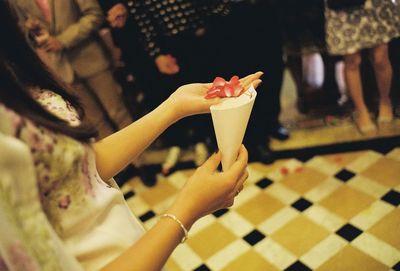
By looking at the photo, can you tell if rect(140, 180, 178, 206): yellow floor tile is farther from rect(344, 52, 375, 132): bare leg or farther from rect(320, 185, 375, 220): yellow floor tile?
rect(344, 52, 375, 132): bare leg

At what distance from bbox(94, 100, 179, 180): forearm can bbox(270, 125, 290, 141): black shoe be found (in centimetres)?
208

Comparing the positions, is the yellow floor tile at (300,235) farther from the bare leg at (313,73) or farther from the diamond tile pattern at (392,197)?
the bare leg at (313,73)

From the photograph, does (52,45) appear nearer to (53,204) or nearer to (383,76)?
(53,204)

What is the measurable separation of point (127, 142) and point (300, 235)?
61.6 inches

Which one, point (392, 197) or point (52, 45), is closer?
point (392, 197)

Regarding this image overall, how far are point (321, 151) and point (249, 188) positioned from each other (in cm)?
64

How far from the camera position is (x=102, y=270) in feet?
2.45

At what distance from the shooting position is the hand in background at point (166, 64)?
2.76m

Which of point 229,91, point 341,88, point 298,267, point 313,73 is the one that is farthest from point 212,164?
point 313,73

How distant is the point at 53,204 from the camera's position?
0.75m

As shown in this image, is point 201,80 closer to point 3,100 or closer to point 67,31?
point 67,31

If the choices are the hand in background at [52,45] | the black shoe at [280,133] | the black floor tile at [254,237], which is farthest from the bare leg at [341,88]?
the hand in background at [52,45]

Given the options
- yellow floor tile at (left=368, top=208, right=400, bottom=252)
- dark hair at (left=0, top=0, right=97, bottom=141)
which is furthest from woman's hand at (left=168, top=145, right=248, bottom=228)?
yellow floor tile at (left=368, top=208, right=400, bottom=252)

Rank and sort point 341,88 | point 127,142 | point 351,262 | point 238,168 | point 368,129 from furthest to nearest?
point 341,88 < point 368,129 < point 351,262 < point 127,142 < point 238,168
